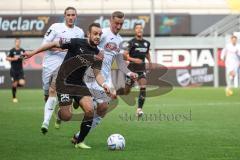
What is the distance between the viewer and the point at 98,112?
11297 millimetres

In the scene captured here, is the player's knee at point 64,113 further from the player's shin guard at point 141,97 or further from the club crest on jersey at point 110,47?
the player's shin guard at point 141,97

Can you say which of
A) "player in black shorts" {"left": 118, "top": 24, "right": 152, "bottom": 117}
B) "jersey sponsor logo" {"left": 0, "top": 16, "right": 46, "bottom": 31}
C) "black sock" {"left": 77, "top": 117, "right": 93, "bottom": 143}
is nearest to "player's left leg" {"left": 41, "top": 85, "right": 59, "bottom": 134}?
"black sock" {"left": 77, "top": 117, "right": 93, "bottom": 143}

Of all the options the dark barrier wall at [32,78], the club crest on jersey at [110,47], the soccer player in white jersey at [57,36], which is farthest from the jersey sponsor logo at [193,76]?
the club crest on jersey at [110,47]

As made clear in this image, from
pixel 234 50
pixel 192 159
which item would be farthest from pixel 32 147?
pixel 234 50

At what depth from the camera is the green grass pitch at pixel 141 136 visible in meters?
9.68

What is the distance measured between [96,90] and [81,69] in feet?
2.85

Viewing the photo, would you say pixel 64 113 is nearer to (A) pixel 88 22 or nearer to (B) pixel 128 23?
(A) pixel 88 22

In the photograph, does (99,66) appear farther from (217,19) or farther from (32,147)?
(217,19)

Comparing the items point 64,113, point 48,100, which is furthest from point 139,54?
point 64,113

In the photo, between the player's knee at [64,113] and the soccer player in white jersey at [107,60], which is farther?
the player's knee at [64,113]

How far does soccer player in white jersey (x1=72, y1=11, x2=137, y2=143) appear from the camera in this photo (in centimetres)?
1135

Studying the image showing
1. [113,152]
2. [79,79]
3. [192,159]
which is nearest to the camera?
[192,159]

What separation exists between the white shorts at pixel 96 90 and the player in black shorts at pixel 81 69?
405mm

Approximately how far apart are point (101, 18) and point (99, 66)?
1263 inches
